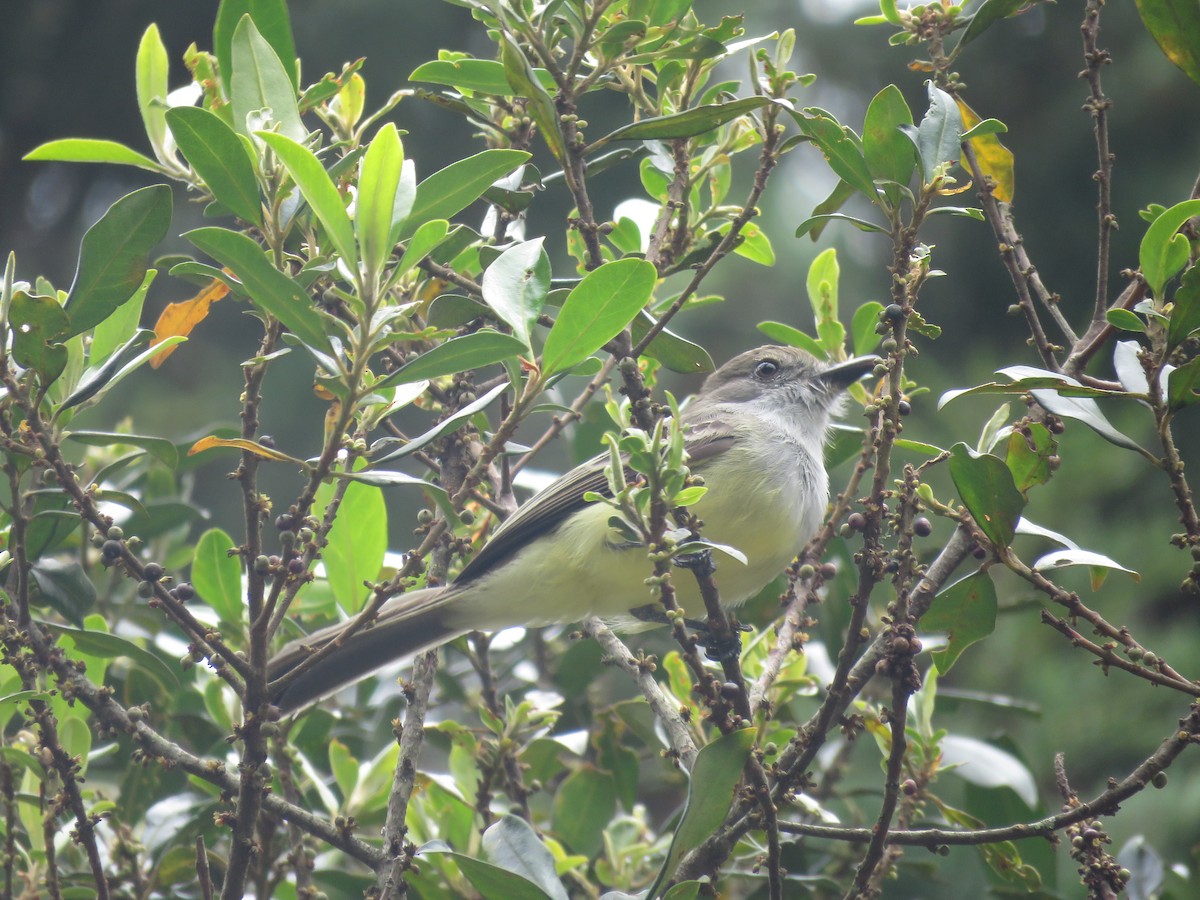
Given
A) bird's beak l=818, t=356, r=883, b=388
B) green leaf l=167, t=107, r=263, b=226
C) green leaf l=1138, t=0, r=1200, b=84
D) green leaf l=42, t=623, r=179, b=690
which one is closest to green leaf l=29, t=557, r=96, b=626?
green leaf l=42, t=623, r=179, b=690

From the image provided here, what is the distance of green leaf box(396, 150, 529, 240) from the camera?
2.33 meters

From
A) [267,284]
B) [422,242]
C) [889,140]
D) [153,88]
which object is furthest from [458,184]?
Answer: [153,88]

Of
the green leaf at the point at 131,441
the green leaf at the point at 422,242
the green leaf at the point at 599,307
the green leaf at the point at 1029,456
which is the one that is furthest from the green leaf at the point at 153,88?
the green leaf at the point at 1029,456

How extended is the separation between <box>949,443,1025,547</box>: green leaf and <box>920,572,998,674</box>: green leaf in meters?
0.13

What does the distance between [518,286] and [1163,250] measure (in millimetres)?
1293

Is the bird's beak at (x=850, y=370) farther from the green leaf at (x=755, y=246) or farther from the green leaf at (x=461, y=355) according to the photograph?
the green leaf at (x=461, y=355)

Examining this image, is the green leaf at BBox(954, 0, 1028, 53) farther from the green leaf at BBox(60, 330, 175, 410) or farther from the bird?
the green leaf at BBox(60, 330, 175, 410)

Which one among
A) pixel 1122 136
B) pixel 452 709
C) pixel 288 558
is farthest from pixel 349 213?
pixel 1122 136

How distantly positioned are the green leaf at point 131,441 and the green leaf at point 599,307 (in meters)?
0.92

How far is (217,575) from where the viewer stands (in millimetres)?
3229

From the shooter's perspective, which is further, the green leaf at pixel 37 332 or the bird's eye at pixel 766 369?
the bird's eye at pixel 766 369

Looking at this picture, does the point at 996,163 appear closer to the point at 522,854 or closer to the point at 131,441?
the point at 522,854

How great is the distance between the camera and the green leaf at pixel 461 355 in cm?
222

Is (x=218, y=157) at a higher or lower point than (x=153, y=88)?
lower
